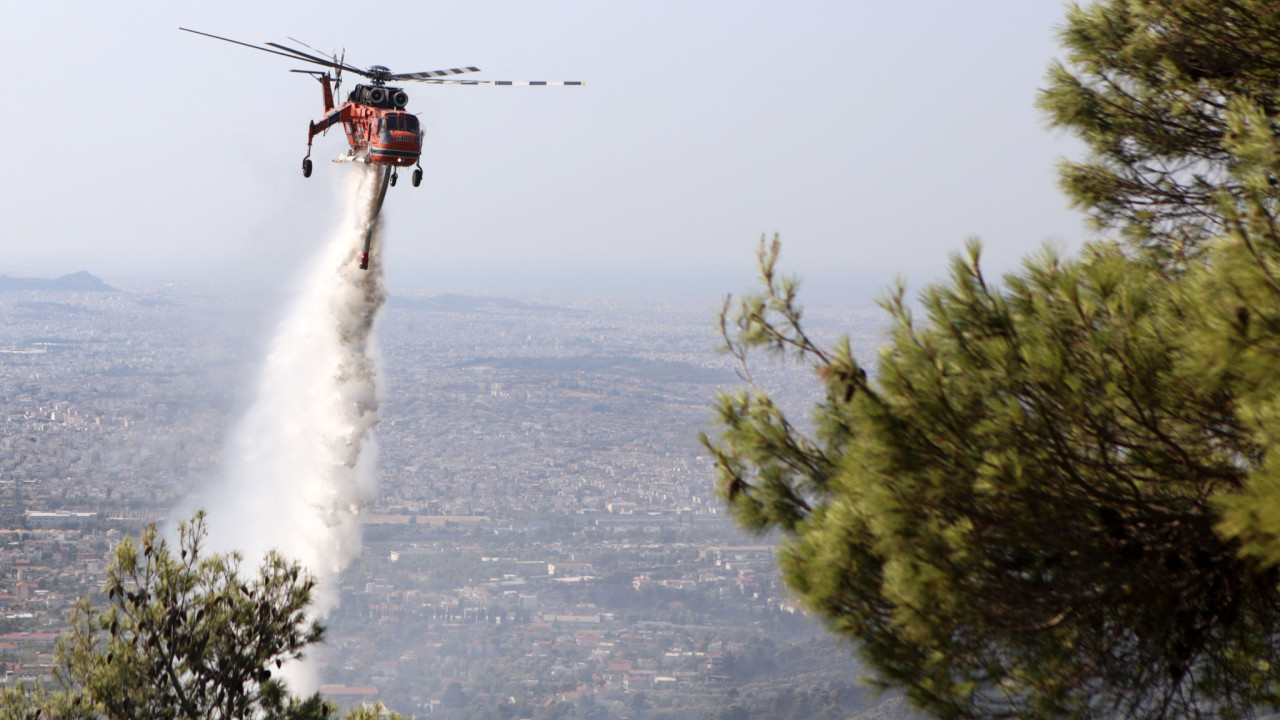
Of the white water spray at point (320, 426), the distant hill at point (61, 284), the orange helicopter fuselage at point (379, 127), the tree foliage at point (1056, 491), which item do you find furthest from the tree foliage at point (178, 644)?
the distant hill at point (61, 284)

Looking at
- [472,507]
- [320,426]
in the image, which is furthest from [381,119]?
[472,507]

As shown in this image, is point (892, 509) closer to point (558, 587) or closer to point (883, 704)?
point (883, 704)

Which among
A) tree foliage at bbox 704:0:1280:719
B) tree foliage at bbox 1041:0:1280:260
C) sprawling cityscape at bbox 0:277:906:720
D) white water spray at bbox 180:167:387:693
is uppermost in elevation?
tree foliage at bbox 1041:0:1280:260

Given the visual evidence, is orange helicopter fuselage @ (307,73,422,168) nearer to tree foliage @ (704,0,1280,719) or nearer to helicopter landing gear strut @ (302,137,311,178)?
helicopter landing gear strut @ (302,137,311,178)

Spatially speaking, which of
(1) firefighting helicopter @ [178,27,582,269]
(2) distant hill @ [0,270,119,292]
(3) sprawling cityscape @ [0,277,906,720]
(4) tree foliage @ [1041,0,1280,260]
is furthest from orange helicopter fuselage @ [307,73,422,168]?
(2) distant hill @ [0,270,119,292]

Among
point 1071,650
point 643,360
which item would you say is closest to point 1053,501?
point 1071,650
